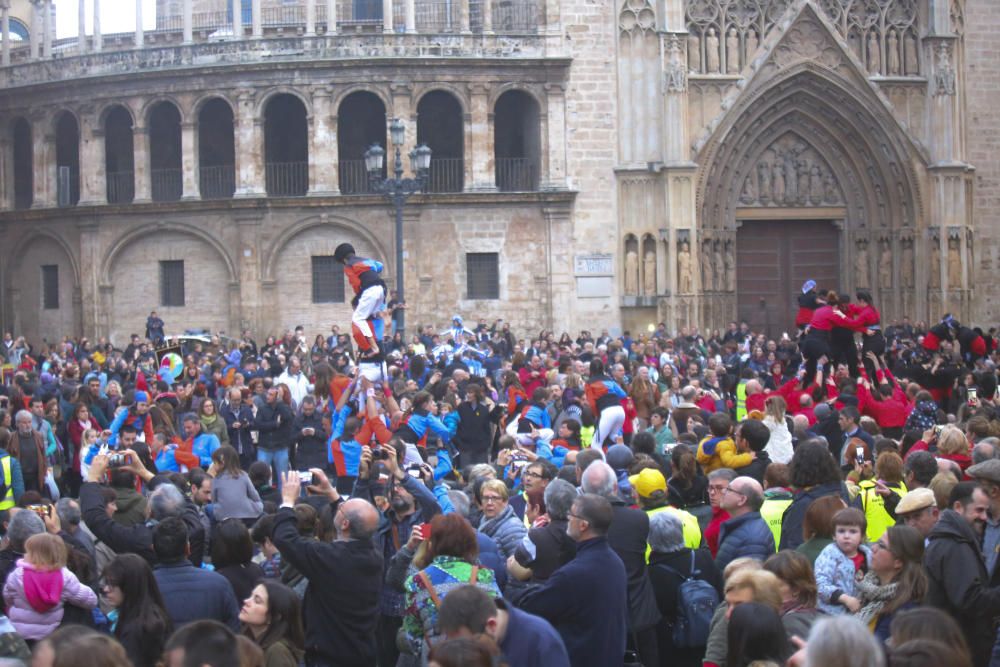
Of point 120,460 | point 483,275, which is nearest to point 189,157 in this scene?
point 483,275

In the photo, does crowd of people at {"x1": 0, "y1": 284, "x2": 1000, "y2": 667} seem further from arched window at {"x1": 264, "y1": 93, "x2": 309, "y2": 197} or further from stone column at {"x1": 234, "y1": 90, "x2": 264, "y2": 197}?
arched window at {"x1": 264, "y1": 93, "x2": 309, "y2": 197}

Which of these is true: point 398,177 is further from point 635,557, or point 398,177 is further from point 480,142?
point 635,557

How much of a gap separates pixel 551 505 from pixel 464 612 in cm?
267

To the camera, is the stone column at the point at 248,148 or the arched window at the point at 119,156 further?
the arched window at the point at 119,156

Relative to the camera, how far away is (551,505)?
8914mm

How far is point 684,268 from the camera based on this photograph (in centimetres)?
3541

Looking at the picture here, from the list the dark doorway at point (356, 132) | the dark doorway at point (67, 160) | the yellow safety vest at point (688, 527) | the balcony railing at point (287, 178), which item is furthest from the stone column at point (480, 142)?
the yellow safety vest at point (688, 527)

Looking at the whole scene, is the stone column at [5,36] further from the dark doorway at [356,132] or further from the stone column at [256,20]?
the dark doorway at [356,132]

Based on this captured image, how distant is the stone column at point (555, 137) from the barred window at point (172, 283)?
368 inches

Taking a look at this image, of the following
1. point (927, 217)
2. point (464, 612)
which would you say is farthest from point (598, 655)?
point (927, 217)

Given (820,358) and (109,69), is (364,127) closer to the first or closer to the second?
(109,69)

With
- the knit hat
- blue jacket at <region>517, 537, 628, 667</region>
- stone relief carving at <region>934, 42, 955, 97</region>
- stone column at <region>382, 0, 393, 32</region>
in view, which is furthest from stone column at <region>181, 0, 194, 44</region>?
blue jacket at <region>517, 537, 628, 667</region>

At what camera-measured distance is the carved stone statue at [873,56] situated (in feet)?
122

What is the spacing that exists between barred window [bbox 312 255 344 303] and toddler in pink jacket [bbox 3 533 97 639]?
27.4 meters
